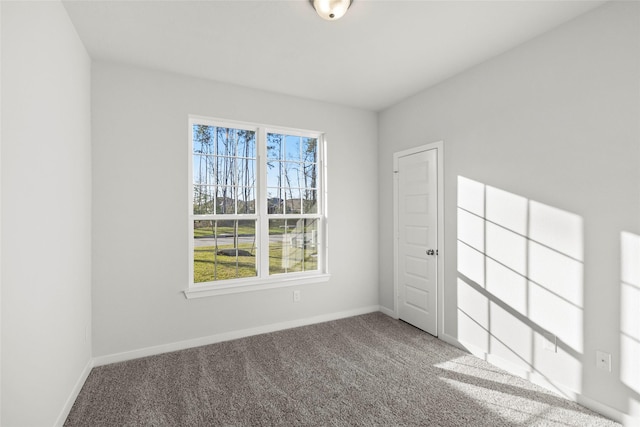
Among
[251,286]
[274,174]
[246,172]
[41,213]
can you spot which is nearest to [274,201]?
[274,174]

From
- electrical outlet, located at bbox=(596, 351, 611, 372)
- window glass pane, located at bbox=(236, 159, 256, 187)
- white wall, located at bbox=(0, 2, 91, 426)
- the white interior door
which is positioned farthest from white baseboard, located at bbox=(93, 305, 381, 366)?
electrical outlet, located at bbox=(596, 351, 611, 372)

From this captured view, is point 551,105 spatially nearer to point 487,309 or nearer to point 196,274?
point 487,309

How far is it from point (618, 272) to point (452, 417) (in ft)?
4.80

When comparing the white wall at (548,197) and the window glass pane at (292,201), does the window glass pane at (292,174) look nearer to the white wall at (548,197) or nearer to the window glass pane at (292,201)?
the window glass pane at (292,201)

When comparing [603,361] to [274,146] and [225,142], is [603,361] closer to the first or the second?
[274,146]

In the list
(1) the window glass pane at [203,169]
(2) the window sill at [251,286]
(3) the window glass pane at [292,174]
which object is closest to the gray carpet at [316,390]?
(2) the window sill at [251,286]

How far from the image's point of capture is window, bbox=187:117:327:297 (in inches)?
131

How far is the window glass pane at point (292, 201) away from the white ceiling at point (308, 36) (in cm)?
128

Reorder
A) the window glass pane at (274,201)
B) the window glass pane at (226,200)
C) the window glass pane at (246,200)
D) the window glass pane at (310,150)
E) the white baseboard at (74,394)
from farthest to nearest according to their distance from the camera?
the window glass pane at (310,150), the window glass pane at (274,201), the window glass pane at (246,200), the window glass pane at (226,200), the white baseboard at (74,394)

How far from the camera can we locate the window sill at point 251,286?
10.5ft

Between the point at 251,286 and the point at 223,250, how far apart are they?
20.2 inches

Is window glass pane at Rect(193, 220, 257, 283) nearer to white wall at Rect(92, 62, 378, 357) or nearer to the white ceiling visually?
white wall at Rect(92, 62, 378, 357)

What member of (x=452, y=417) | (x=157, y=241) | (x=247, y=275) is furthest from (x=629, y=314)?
(x=157, y=241)

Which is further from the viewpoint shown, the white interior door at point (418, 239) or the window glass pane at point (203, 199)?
the white interior door at point (418, 239)
